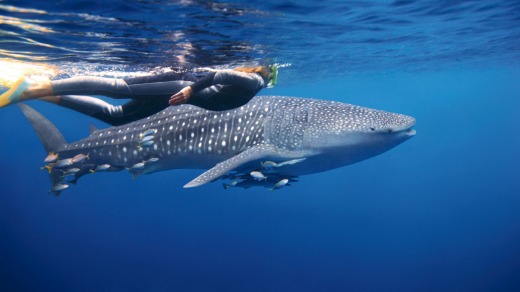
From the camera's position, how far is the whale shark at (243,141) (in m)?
6.39

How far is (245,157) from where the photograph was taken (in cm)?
633

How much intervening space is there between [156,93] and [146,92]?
17cm

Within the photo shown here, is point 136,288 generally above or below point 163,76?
below

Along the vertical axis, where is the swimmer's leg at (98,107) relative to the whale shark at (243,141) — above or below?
above

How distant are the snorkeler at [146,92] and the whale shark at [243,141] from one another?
77 cm

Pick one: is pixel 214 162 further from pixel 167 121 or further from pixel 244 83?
pixel 244 83

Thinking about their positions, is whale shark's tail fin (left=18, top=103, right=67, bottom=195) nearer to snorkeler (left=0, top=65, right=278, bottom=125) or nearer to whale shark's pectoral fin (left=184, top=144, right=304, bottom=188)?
snorkeler (left=0, top=65, right=278, bottom=125)

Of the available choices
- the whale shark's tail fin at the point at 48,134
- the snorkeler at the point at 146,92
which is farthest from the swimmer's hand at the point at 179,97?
the whale shark's tail fin at the point at 48,134

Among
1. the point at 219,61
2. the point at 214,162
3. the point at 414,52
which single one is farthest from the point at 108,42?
the point at 414,52

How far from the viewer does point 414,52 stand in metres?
18.8

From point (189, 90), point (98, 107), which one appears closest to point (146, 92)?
point (98, 107)

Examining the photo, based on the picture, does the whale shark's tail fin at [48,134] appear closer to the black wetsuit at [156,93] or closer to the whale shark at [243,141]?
the whale shark at [243,141]

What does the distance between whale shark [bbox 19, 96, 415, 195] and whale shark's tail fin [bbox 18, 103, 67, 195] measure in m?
0.02

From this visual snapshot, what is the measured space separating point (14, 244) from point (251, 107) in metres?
27.1
